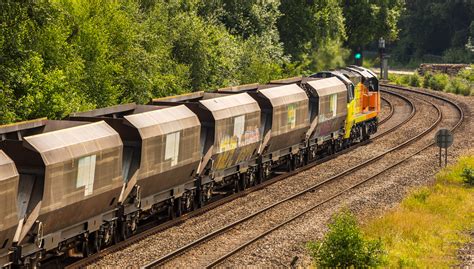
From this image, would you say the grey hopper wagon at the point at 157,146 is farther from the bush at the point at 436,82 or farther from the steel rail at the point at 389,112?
the bush at the point at 436,82

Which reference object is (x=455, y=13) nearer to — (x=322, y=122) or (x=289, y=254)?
(x=322, y=122)

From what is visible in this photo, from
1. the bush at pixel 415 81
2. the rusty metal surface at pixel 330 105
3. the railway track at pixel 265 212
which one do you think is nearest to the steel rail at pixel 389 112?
the railway track at pixel 265 212

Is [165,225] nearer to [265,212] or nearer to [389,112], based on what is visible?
[265,212]

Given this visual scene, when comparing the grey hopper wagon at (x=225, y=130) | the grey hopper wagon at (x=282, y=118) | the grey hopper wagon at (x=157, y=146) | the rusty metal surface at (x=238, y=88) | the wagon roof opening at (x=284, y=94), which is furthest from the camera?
the rusty metal surface at (x=238, y=88)

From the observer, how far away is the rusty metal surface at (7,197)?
1786cm

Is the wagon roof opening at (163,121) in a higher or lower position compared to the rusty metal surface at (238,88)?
lower

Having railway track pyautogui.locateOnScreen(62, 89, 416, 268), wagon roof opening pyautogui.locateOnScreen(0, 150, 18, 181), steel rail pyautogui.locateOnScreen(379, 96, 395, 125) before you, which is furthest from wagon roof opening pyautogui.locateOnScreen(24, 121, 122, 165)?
steel rail pyautogui.locateOnScreen(379, 96, 395, 125)

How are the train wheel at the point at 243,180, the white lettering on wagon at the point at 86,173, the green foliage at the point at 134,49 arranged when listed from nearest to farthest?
the white lettering on wagon at the point at 86,173 → the green foliage at the point at 134,49 → the train wheel at the point at 243,180

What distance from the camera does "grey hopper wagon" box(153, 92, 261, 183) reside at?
1136 inches

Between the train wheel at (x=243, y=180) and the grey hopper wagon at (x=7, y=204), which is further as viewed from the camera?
the train wheel at (x=243, y=180)

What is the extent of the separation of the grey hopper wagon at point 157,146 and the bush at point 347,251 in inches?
251

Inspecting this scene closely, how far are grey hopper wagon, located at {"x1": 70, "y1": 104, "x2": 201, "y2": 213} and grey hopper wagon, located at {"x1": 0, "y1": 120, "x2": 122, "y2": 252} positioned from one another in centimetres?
132

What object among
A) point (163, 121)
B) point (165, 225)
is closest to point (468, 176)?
point (165, 225)

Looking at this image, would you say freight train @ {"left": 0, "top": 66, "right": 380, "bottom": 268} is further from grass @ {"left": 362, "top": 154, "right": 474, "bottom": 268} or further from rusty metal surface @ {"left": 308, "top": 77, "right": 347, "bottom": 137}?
grass @ {"left": 362, "top": 154, "right": 474, "bottom": 268}
